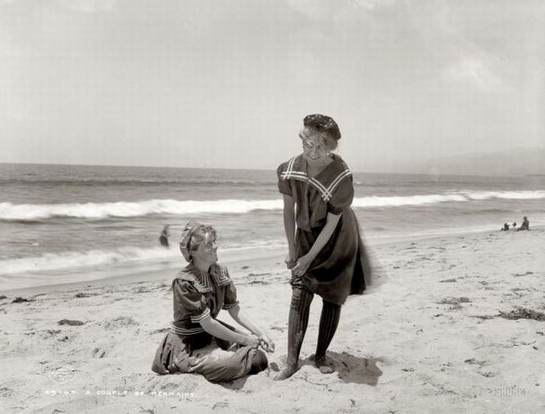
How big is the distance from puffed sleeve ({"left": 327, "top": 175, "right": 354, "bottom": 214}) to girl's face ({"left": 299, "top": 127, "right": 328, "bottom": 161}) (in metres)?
0.20

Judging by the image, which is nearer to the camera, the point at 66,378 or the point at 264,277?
the point at 66,378

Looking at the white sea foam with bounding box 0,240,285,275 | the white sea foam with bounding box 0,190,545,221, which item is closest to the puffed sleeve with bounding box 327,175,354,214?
the white sea foam with bounding box 0,240,285,275

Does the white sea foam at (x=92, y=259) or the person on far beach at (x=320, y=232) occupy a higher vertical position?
the person on far beach at (x=320, y=232)

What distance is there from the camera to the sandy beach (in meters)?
2.54

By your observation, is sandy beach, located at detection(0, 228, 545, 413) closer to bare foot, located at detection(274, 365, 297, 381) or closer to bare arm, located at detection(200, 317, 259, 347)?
bare foot, located at detection(274, 365, 297, 381)

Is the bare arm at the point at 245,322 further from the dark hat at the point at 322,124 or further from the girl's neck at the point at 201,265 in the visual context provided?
the dark hat at the point at 322,124

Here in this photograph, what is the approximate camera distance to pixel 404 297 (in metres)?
4.73

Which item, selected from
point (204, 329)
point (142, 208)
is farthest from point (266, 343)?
point (142, 208)

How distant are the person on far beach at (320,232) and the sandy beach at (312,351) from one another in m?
0.37

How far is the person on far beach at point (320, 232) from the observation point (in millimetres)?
2631

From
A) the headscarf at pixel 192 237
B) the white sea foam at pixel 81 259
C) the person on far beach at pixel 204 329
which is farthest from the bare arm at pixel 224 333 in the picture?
the white sea foam at pixel 81 259

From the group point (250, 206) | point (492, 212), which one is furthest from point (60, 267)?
point (492, 212)

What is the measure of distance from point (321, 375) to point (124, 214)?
1200 cm

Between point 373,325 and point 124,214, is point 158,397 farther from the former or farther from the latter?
point 124,214
